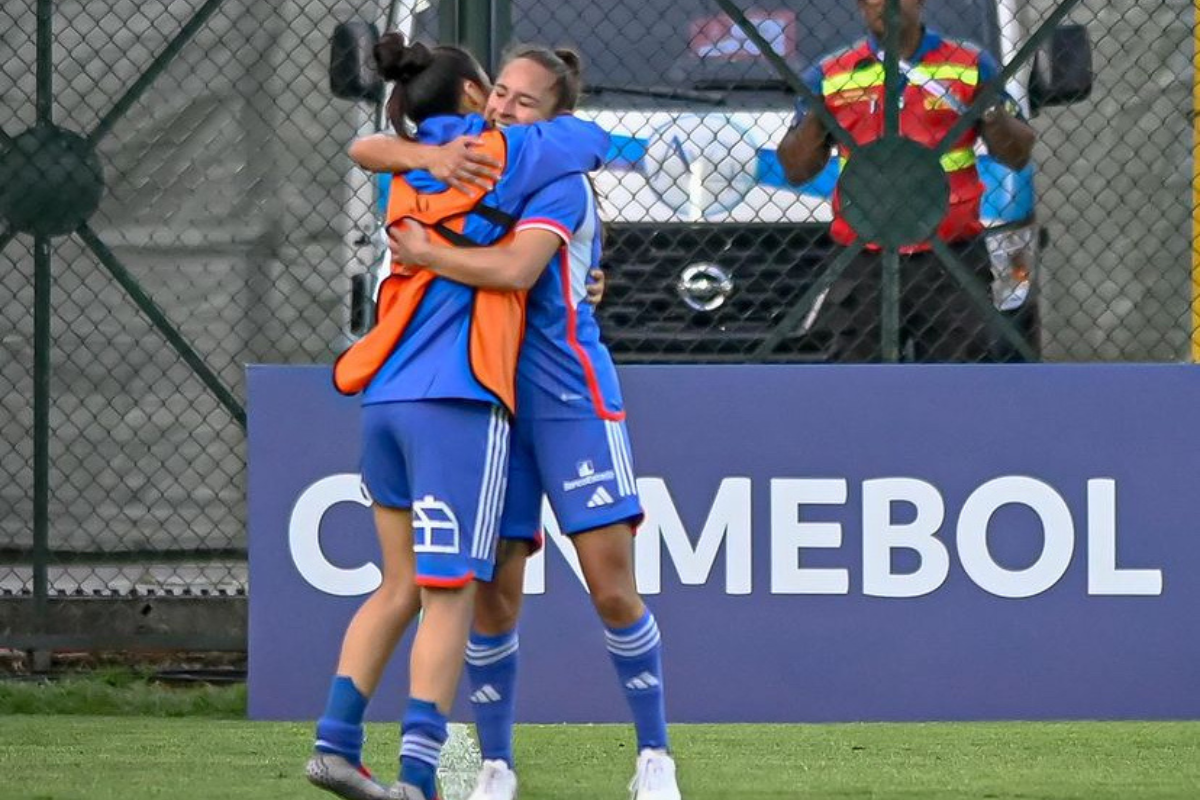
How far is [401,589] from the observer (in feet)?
15.3

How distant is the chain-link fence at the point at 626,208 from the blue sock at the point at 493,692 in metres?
2.38

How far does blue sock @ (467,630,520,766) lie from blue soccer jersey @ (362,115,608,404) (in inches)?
25.9

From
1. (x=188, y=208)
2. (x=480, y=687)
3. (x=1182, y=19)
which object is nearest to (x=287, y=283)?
(x=188, y=208)

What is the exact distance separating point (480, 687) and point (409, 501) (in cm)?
51

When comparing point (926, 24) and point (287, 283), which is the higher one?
point (926, 24)

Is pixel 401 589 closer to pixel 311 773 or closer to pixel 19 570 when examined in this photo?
pixel 311 773

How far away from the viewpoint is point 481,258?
4.48m

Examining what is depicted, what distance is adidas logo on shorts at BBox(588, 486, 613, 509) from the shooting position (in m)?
4.67

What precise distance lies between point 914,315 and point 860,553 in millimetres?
872

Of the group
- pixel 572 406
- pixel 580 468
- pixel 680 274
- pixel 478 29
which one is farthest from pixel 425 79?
pixel 680 274

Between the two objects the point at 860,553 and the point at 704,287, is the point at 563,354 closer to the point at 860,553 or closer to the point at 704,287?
the point at 860,553

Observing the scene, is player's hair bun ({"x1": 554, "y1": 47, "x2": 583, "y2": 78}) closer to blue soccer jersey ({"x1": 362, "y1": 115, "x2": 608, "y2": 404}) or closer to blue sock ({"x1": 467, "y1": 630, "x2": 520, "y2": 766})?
blue soccer jersey ({"x1": 362, "y1": 115, "x2": 608, "y2": 404})

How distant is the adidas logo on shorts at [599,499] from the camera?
4.67m

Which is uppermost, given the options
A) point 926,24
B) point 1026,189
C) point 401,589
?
point 926,24
